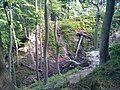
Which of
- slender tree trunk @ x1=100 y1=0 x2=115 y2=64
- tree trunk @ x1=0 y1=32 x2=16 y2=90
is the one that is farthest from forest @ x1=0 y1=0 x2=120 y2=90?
tree trunk @ x1=0 y1=32 x2=16 y2=90

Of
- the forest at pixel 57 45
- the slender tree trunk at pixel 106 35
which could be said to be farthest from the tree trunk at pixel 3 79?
the slender tree trunk at pixel 106 35

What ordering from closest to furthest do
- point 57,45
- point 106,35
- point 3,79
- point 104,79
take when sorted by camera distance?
point 3,79 < point 104,79 < point 106,35 < point 57,45

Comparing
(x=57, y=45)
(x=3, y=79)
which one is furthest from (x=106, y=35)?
(x=57, y=45)

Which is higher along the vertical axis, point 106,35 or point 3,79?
point 106,35

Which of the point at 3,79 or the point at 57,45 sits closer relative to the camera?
the point at 3,79

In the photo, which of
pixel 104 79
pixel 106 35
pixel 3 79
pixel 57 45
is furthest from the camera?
pixel 57 45

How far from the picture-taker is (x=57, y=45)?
21.6m

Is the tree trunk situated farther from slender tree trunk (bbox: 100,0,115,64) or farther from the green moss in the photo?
slender tree trunk (bbox: 100,0,115,64)

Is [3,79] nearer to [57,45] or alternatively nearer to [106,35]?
[106,35]

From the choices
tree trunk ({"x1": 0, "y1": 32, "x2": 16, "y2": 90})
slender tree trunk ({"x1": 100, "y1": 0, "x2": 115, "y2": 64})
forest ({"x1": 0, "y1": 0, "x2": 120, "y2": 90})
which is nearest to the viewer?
tree trunk ({"x1": 0, "y1": 32, "x2": 16, "y2": 90})

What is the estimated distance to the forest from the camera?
34.3 ft

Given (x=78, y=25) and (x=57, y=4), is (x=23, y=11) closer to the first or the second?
Answer: (x=57, y=4)

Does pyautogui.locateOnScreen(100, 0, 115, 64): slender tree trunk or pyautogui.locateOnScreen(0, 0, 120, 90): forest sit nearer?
pyautogui.locateOnScreen(0, 0, 120, 90): forest

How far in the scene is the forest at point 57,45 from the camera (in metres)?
10.4
